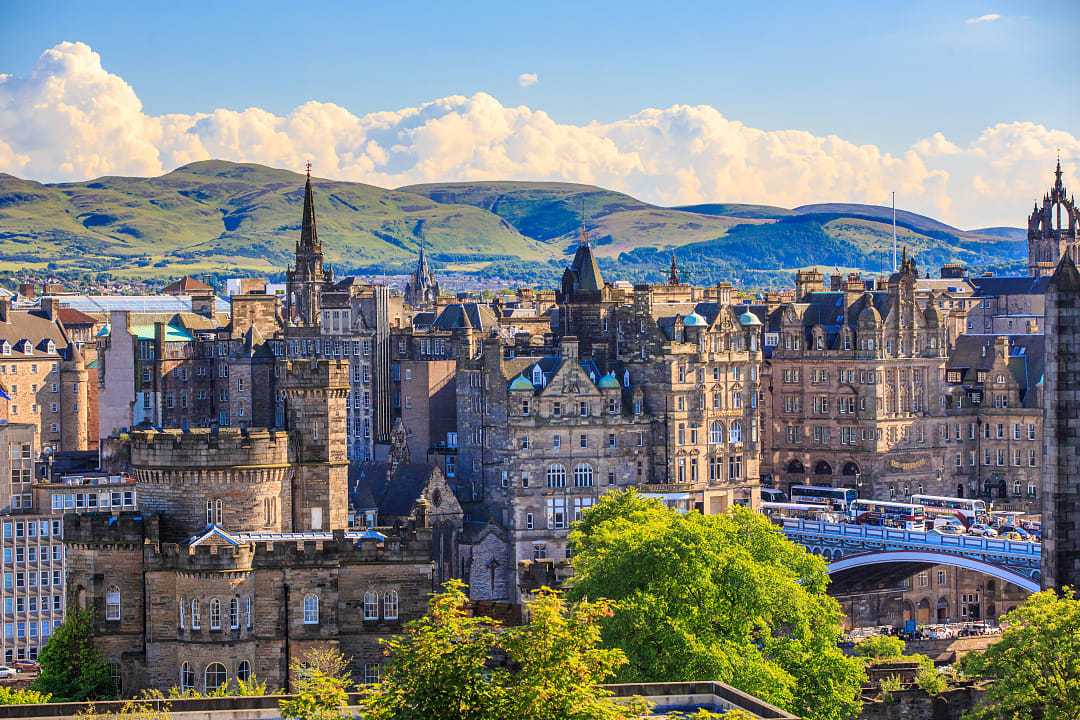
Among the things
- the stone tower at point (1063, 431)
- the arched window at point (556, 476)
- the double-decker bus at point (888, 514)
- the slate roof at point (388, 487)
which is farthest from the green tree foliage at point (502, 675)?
the double-decker bus at point (888, 514)

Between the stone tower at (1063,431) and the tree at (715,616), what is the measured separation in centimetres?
1126

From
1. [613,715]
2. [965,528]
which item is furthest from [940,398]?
[613,715]

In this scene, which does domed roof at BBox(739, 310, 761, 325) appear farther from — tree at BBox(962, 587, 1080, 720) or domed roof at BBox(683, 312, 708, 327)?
tree at BBox(962, 587, 1080, 720)

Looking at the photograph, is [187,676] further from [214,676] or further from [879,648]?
[879,648]

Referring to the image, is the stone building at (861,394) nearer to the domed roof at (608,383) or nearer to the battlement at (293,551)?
the domed roof at (608,383)

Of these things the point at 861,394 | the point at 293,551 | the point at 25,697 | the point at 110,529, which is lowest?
the point at 25,697

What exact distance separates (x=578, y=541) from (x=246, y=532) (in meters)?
31.2

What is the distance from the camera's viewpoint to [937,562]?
6132 inches

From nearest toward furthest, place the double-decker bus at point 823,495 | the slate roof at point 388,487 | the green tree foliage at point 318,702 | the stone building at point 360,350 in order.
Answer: the green tree foliage at point 318,702 < the slate roof at point 388,487 < the double-decker bus at point 823,495 < the stone building at point 360,350

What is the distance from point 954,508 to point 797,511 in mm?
13355

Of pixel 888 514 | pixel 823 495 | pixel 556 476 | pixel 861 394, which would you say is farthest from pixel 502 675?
pixel 861 394

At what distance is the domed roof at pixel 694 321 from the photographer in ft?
567

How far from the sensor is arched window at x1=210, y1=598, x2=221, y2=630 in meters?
96.8

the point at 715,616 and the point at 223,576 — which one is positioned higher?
the point at 223,576
